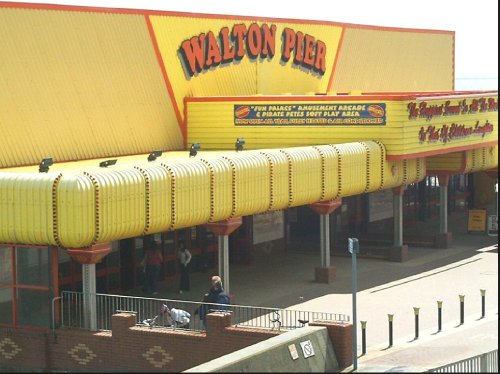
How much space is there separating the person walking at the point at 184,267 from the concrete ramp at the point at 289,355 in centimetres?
889

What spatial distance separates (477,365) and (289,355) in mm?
5649

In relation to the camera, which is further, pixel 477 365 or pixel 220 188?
pixel 220 188

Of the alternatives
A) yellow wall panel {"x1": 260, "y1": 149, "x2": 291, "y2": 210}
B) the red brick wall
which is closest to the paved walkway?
the red brick wall

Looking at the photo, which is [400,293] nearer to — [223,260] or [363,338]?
[223,260]

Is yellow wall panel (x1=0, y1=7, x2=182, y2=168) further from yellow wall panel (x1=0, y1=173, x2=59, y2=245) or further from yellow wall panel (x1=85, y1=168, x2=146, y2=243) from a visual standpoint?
yellow wall panel (x1=85, y1=168, x2=146, y2=243)

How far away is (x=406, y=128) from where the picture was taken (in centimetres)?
4347

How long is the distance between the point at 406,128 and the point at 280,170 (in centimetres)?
735

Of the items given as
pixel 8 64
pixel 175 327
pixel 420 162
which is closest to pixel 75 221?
pixel 175 327

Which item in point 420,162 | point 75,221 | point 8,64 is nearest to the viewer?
point 75,221

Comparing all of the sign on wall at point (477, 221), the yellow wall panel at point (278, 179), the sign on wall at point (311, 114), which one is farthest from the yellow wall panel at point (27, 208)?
the sign on wall at point (477, 221)

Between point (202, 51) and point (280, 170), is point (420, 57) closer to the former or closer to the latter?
point (202, 51)

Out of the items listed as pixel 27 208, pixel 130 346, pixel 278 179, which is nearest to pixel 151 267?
pixel 278 179

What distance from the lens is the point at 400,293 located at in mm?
38688

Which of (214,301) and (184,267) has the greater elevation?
(214,301)
